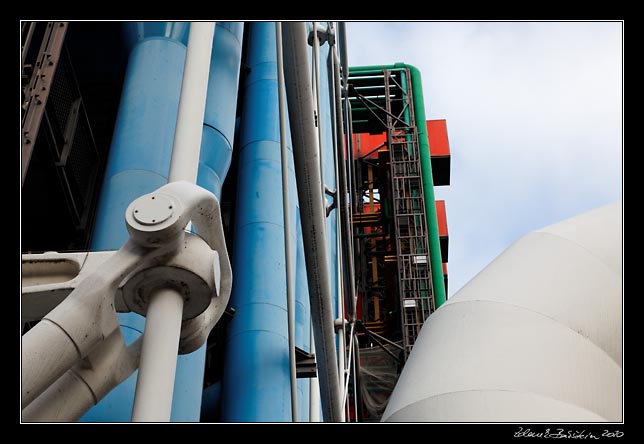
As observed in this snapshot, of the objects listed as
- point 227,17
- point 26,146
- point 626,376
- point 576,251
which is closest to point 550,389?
point 626,376

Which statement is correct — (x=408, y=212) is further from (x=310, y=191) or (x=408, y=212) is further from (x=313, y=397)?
(x=310, y=191)

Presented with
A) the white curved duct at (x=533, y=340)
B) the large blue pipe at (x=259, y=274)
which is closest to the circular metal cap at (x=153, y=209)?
the white curved duct at (x=533, y=340)

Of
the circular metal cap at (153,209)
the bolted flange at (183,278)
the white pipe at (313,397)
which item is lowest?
the bolted flange at (183,278)

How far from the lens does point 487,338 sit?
470cm

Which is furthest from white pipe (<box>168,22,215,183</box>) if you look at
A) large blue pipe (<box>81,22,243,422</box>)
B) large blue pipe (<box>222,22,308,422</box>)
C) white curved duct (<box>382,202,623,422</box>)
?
large blue pipe (<box>222,22,308,422</box>)

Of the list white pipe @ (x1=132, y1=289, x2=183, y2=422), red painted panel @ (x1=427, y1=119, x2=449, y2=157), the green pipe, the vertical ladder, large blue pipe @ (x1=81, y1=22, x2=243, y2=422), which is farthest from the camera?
red painted panel @ (x1=427, y1=119, x2=449, y2=157)

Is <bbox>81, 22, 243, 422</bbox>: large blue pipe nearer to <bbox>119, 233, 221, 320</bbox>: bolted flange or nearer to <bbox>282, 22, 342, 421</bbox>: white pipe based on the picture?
<bbox>282, 22, 342, 421</bbox>: white pipe

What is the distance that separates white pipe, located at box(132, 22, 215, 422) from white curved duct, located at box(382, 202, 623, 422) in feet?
5.46

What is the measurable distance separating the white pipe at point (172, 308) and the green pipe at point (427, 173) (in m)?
18.0

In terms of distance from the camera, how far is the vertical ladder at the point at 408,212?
22328mm

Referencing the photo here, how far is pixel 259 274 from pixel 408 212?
14.1 meters

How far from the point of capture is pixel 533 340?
15.1 ft

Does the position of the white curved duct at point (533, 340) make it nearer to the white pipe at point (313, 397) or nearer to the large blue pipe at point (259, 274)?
the white pipe at point (313, 397)

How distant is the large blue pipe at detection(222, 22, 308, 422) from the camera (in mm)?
10016
